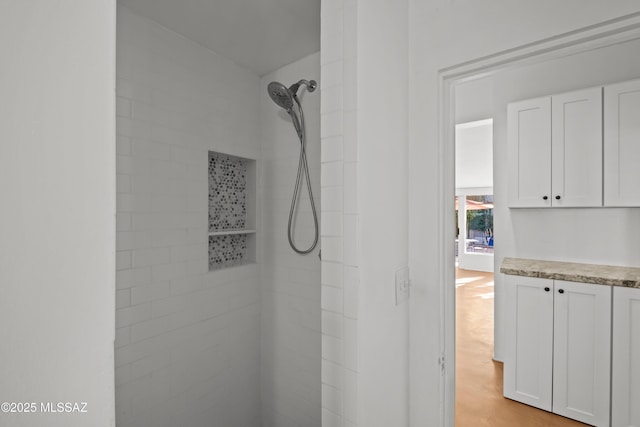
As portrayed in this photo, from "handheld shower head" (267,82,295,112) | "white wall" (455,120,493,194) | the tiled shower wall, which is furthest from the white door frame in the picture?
"white wall" (455,120,493,194)

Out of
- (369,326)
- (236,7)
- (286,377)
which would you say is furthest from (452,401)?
(236,7)

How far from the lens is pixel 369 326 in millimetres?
986

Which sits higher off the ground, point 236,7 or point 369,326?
point 236,7

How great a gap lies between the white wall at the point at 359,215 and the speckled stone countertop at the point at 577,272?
1.67 m

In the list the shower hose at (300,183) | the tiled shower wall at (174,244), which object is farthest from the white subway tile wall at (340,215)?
the tiled shower wall at (174,244)

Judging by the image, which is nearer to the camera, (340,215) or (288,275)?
(340,215)

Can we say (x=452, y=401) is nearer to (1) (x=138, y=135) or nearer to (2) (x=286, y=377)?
(2) (x=286, y=377)

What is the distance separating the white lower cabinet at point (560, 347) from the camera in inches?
76.6

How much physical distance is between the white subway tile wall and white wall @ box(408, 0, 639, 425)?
415mm

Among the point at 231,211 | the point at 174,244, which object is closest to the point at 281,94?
the point at 231,211

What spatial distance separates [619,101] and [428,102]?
6.22 ft

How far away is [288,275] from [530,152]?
2.16 m

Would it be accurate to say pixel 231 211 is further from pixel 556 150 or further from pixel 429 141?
pixel 556 150

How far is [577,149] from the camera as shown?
7.39 ft
